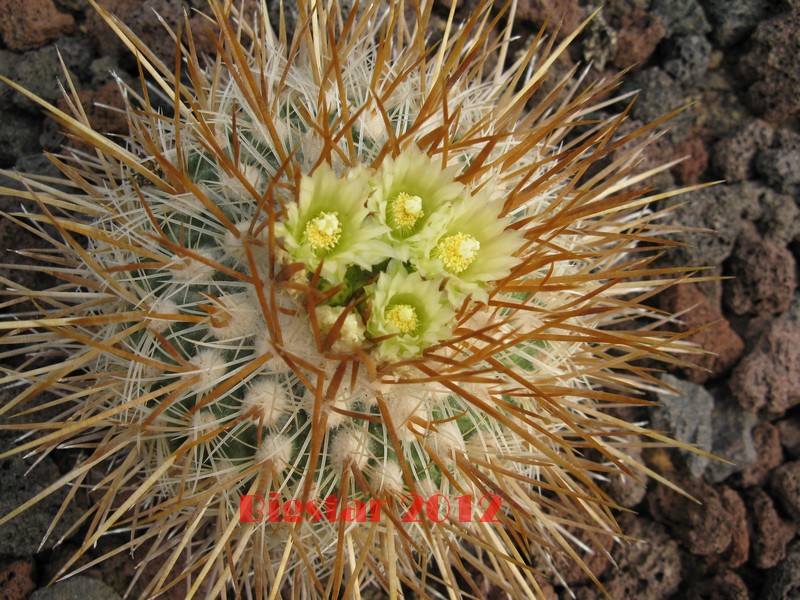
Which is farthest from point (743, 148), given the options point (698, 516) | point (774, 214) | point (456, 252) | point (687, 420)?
point (456, 252)

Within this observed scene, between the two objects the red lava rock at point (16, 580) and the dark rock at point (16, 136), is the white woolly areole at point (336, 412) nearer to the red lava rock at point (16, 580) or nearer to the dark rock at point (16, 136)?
the red lava rock at point (16, 580)

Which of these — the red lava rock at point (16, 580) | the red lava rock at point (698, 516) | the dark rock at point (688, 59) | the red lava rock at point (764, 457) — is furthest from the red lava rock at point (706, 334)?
the red lava rock at point (16, 580)

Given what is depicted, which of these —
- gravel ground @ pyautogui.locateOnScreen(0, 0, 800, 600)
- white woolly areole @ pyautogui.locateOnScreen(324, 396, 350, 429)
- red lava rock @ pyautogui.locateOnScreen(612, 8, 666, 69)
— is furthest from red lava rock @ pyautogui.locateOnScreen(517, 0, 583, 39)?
white woolly areole @ pyautogui.locateOnScreen(324, 396, 350, 429)

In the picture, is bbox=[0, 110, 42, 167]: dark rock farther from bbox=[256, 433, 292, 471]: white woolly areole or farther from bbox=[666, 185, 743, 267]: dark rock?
bbox=[666, 185, 743, 267]: dark rock

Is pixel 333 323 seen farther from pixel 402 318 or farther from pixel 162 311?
pixel 162 311

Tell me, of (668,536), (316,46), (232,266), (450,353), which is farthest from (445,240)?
(668,536)

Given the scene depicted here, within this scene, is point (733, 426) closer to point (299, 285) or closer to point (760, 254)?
point (760, 254)
